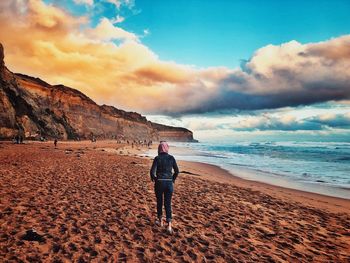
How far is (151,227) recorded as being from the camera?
695cm

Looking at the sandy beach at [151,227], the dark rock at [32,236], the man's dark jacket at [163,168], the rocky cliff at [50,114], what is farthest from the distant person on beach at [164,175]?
the rocky cliff at [50,114]

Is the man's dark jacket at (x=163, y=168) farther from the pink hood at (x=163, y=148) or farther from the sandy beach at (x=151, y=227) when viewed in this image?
the sandy beach at (x=151, y=227)

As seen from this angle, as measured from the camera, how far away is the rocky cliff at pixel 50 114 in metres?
49.9

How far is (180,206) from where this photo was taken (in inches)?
372

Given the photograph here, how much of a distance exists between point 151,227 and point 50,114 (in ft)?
260

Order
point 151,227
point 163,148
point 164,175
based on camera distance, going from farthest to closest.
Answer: point 151,227
point 163,148
point 164,175

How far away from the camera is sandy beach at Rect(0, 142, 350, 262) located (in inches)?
212

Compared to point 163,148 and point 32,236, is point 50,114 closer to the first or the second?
point 32,236

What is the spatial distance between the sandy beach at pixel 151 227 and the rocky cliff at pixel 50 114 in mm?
44847

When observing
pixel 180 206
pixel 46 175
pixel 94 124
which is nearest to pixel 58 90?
pixel 94 124

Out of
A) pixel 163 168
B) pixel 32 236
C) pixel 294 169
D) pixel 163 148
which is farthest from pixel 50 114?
pixel 163 168

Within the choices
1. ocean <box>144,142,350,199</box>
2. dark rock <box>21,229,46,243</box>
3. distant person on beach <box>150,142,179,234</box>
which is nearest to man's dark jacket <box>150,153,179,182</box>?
distant person on beach <box>150,142,179,234</box>

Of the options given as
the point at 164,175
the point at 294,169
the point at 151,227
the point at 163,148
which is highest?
the point at 163,148

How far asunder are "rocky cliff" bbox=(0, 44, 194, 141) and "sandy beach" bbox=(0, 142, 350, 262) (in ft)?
147
